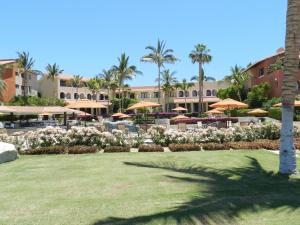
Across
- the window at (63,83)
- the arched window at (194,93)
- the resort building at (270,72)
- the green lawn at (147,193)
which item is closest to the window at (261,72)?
the resort building at (270,72)

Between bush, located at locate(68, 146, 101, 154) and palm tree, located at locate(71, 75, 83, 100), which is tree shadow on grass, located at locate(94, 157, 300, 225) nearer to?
bush, located at locate(68, 146, 101, 154)

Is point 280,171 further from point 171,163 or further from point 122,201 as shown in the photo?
point 122,201

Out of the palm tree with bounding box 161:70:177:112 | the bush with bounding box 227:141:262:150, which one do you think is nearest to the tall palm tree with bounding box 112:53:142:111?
the palm tree with bounding box 161:70:177:112

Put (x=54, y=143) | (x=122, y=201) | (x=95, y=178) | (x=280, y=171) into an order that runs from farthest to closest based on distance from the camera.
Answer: (x=54, y=143) → (x=280, y=171) → (x=95, y=178) → (x=122, y=201)

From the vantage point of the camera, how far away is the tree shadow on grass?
21.5ft

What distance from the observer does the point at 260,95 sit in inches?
2087

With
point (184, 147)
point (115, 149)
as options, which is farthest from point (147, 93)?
point (115, 149)

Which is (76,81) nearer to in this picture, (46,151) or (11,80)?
(11,80)

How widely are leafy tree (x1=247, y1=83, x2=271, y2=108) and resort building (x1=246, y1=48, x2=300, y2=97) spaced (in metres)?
0.70

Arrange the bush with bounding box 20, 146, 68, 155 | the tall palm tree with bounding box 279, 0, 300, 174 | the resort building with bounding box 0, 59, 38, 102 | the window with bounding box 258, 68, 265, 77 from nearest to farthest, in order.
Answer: the tall palm tree with bounding box 279, 0, 300, 174, the bush with bounding box 20, 146, 68, 155, the window with bounding box 258, 68, 265, 77, the resort building with bounding box 0, 59, 38, 102

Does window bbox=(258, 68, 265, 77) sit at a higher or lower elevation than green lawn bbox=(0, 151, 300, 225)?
higher

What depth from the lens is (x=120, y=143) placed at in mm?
17344

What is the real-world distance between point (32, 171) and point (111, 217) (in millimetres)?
5129

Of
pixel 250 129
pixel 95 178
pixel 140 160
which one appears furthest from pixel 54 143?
pixel 250 129
